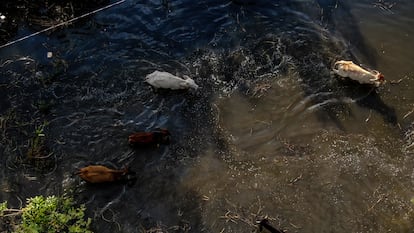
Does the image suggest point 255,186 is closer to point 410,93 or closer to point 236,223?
point 236,223

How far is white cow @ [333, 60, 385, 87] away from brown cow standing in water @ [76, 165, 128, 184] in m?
4.43

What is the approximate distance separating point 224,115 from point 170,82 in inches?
45.7

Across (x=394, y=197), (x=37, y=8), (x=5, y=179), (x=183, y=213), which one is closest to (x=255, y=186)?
(x=183, y=213)

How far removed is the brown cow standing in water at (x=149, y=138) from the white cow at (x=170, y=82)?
0.95 m

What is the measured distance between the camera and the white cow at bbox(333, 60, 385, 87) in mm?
8445

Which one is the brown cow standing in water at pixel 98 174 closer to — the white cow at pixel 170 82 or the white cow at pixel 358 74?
the white cow at pixel 170 82

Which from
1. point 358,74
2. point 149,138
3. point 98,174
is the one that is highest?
point 358,74

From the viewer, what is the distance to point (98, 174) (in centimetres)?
745

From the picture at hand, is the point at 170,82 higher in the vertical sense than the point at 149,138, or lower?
higher

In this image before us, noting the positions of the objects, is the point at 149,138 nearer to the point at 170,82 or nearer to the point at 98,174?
the point at 98,174

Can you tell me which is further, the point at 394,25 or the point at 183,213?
the point at 394,25

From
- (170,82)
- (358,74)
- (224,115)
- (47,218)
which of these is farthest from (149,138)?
(358,74)

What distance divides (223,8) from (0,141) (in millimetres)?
5212

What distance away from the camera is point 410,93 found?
8.61m
